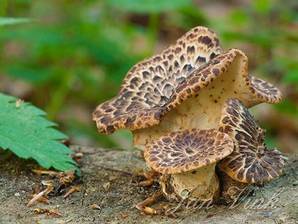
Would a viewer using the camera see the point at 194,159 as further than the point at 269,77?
No

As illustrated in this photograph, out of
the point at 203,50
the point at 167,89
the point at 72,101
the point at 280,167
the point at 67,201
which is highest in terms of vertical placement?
the point at 203,50

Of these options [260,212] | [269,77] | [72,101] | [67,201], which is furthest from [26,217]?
[269,77]

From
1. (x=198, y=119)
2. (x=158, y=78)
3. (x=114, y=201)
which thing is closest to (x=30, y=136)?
(x=114, y=201)

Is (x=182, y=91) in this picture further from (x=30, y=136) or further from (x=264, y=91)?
(x=30, y=136)

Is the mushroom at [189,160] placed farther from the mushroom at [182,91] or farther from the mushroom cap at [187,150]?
the mushroom at [182,91]

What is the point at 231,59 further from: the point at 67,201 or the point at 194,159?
the point at 67,201

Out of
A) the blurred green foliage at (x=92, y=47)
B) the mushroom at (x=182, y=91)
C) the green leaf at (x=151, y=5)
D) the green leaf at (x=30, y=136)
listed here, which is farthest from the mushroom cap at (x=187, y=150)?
the green leaf at (x=151, y=5)
